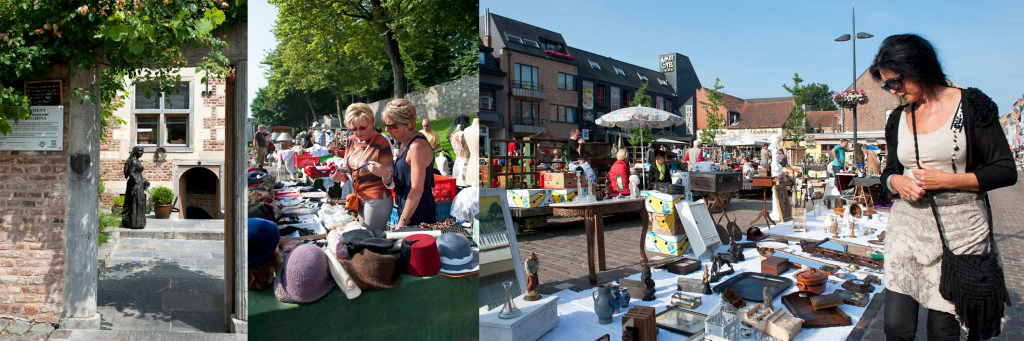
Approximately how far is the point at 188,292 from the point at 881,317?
715 centimetres

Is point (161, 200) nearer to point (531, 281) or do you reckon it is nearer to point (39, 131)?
point (39, 131)

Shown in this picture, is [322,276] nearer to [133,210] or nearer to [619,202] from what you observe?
[619,202]

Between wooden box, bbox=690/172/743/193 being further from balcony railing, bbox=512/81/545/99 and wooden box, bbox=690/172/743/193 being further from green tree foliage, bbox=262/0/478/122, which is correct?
green tree foliage, bbox=262/0/478/122

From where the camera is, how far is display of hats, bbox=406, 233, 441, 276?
1.61 m

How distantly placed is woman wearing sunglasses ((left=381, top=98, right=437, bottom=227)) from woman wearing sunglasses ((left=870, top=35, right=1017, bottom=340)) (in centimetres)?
161

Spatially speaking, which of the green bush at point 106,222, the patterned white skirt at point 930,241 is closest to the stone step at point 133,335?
the green bush at point 106,222

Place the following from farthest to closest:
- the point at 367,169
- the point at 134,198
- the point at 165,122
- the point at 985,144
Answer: the point at 165,122
the point at 134,198
the point at 985,144
the point at 367,169

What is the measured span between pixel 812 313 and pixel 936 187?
168cm

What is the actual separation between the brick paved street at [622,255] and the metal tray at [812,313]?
0.33 feet

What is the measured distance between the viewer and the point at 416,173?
1568mm

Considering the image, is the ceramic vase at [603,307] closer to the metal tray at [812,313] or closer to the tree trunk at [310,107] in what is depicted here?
the metal tray at [812,313]

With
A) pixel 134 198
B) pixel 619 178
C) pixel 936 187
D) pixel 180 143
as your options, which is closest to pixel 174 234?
pixel 134 198

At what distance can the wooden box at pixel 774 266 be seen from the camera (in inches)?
181

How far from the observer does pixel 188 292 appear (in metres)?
7.29
